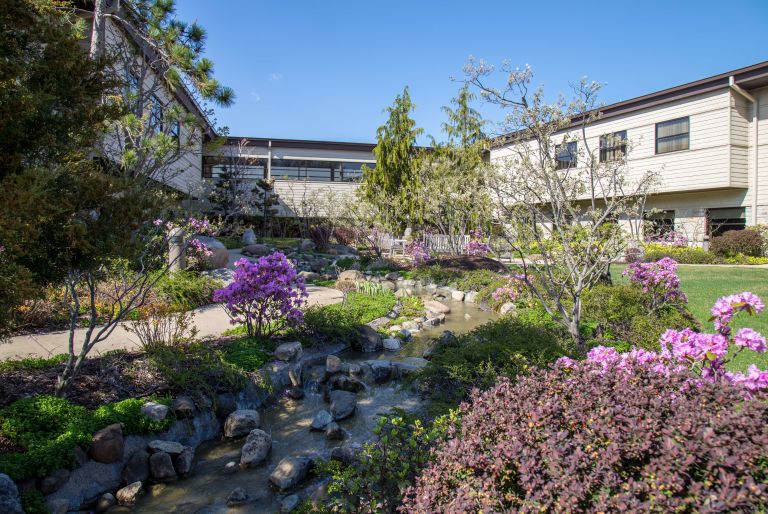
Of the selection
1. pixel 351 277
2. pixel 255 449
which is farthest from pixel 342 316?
pixel 351 277

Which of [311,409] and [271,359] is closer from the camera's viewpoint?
[311,409]

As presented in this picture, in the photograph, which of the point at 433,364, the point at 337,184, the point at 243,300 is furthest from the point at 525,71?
the point at 337,184

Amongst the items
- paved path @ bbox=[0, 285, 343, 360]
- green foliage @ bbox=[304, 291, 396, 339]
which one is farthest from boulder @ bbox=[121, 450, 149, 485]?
green foliage @ bbox=[304, 291, 396, 339]

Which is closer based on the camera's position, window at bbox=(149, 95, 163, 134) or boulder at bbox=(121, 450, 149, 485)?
boulder at bbox=(121, 450, 149, 485)

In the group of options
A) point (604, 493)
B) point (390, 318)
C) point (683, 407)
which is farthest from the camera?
point (390, 318)

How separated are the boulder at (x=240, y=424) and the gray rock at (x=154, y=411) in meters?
0.60

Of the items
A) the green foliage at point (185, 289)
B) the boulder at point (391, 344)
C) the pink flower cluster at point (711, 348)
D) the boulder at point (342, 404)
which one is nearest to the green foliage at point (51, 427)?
the boulder at point (342, 404)

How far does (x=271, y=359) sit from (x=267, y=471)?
2042 mm

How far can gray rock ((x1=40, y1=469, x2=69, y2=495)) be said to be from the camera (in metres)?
3.10

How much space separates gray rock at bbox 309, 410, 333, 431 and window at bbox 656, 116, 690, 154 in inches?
683

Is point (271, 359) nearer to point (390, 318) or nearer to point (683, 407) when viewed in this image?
point (390, 318)

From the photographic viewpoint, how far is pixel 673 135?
17.2 m

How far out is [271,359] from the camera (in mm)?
5742

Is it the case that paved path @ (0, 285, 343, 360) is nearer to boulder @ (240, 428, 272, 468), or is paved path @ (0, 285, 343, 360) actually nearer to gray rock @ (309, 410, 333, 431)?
boulder @ (240, 428, 272, 468)
